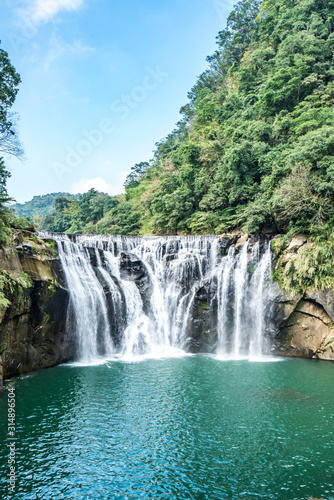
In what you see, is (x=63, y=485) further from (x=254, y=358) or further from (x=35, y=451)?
(x=254, y=358)

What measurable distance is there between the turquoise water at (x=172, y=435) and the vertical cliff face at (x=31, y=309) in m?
1.04

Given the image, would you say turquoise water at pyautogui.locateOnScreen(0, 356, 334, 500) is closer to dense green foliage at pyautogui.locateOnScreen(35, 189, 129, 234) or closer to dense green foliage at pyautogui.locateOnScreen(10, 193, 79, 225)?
dense green foliage at pyautogui.locateOnScreen(35, 189, 129, 234)

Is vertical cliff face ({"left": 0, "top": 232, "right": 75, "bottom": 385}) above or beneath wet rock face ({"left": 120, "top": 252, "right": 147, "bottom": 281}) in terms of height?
beneath

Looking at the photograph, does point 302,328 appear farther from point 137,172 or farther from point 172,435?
point 137,172

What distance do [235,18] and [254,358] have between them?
175ft

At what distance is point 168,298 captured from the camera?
20328 millimetres

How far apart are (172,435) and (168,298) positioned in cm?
1177

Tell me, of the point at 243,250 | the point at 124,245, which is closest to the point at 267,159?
the point at 243,250

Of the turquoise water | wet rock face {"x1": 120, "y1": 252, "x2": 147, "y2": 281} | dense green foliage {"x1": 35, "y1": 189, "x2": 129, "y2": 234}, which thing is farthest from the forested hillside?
dense green foliage {"x1": 35, "y1": 189, "x2": 129, "y2": 234}

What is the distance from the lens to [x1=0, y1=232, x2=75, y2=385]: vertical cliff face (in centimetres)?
1276

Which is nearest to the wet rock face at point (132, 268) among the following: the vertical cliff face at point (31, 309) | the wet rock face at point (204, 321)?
the wet rock face at point (204, 321)

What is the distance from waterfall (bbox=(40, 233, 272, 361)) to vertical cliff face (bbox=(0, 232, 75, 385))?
98 cm

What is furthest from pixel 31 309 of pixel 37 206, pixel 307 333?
pixel 37 206

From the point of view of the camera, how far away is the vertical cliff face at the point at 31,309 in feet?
41.9
